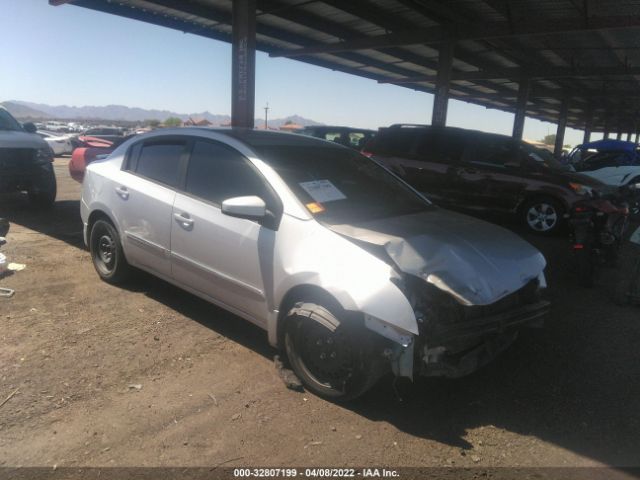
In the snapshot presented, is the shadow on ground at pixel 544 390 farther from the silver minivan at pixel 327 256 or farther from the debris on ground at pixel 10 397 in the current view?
the debris on ground at pixel 10 397

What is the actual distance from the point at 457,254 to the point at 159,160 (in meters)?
2.76

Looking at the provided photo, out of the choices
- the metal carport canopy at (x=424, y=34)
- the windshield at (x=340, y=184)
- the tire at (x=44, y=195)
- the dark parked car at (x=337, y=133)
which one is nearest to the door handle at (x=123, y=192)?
the windshield at (x=340, y=184)

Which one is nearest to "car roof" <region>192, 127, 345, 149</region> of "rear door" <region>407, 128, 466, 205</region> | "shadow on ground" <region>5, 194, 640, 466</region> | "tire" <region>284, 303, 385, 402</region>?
"tire" <region>284, 303, 385, 402</region>

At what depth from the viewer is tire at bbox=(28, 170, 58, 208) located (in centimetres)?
841

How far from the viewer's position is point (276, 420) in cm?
279

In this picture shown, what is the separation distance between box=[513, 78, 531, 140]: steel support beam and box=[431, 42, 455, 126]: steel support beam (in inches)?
199

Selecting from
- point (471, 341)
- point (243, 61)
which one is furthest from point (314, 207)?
point (243, 61)

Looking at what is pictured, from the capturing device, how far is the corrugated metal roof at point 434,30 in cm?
1148

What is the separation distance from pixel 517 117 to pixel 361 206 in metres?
22.4

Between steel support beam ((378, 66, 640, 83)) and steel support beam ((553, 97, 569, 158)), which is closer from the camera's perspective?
steel support beam ((378, 66, 640, 83))

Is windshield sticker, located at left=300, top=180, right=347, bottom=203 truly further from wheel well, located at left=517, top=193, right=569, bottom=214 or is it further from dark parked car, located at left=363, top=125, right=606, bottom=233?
wheel well, located at left=517, top=193, right=569, bottom=214

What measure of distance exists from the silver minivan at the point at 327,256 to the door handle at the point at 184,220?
0.01m

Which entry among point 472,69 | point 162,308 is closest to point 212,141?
point 162,308

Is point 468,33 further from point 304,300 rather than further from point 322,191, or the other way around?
point 304,300
